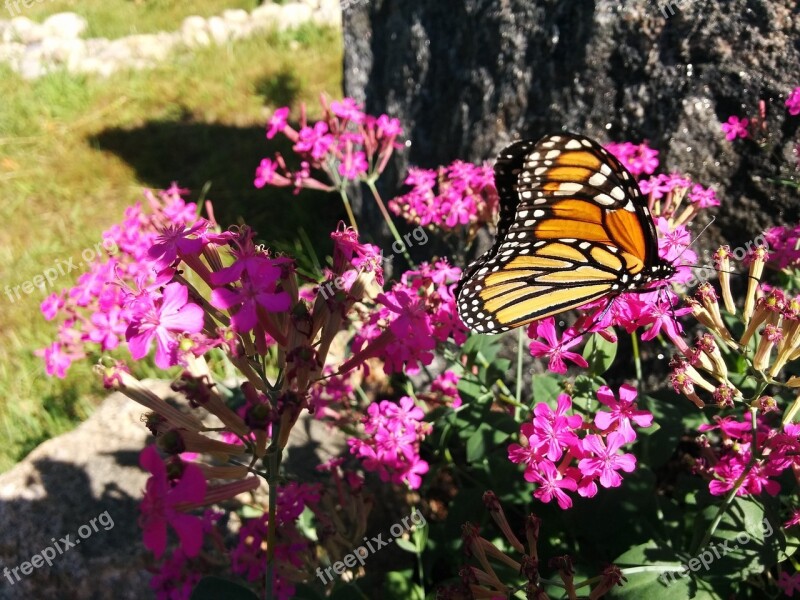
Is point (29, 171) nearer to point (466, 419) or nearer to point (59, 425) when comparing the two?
point (59, 425)

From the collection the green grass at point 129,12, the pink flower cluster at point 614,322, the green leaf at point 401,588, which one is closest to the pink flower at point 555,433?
the pink flower cluster at point 614,322

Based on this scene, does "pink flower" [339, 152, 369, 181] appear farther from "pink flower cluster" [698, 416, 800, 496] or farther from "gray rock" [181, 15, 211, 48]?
"gray rock" [181, 15, 211, 48]

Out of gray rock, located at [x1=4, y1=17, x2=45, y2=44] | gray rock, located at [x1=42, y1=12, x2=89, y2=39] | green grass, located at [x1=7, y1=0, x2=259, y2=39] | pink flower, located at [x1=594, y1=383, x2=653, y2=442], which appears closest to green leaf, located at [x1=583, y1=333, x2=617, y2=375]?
pink flower, located at [x1=594, y1=383, x2=653, y2=442]

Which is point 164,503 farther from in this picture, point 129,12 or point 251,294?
point 129,12

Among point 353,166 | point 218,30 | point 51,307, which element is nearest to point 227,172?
point 353,166

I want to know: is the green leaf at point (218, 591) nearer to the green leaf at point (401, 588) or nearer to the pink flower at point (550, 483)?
the pink flower at point (550, 483)

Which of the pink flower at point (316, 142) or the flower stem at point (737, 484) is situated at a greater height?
the pink flower at point (316, 142)

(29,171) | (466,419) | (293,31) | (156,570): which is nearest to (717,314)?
(466,419)
